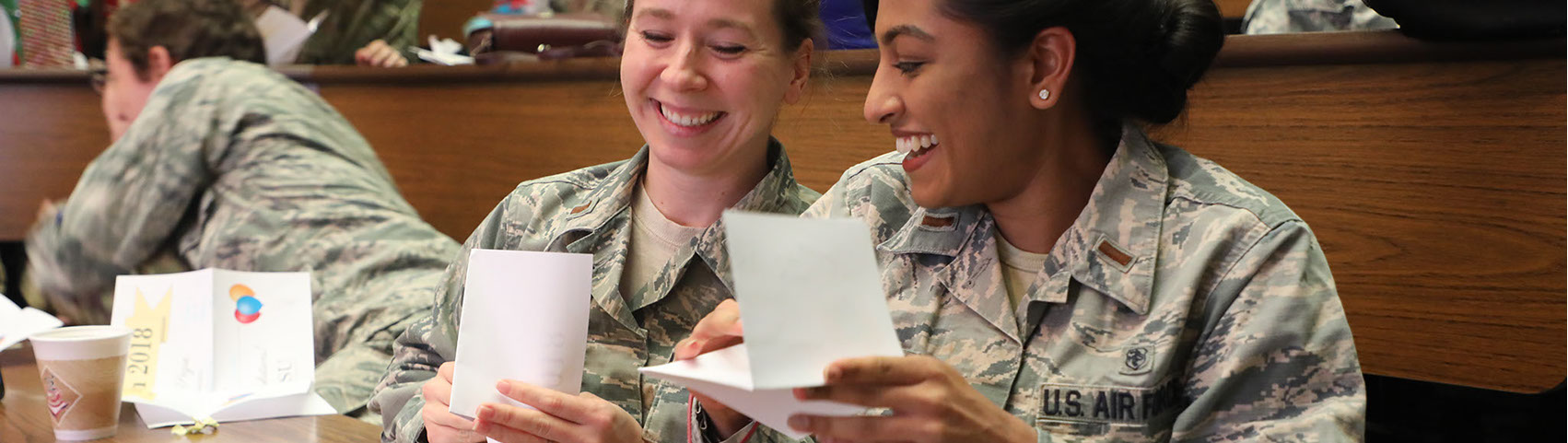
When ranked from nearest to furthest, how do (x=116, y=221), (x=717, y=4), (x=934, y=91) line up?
1. (x=934, y=91)
2. (x=717, y=4)
3. (x=116, y=221)

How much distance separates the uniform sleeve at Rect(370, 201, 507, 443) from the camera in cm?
156

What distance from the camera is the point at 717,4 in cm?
150

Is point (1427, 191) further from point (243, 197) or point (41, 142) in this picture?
point (41, 142)

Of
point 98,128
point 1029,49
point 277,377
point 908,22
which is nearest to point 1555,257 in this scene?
point 1029,49

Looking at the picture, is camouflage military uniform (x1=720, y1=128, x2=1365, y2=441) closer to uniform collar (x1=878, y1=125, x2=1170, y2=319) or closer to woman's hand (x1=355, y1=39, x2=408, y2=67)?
uniform collar (x1=878, y1=125, x2=1170, y2=319)

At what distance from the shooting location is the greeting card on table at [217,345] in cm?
155

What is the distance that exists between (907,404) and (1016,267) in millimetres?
429

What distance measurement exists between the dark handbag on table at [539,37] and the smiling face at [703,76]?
41.0 inches

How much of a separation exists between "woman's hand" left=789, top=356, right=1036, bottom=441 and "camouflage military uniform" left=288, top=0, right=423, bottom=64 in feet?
9.84

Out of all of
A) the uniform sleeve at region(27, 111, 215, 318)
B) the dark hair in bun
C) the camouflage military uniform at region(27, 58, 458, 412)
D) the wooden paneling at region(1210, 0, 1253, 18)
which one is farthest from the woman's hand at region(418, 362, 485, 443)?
the wooden paneling at region(1210, 0, 1253, 18)

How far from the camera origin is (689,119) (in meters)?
1.52

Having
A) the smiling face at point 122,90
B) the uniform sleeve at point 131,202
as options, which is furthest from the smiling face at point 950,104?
the smiling face at point 122,90

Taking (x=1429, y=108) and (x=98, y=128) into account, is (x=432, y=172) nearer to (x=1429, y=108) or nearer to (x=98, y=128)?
(x=98, y=128)

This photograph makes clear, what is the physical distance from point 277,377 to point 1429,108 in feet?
4.81
